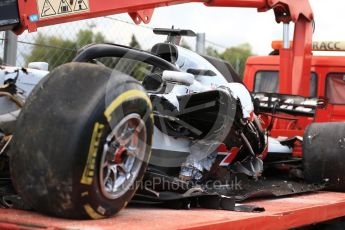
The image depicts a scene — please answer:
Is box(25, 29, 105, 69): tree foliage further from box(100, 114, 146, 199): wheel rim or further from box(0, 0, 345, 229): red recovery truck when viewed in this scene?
box(100, 114, 146, 199): wheel rim

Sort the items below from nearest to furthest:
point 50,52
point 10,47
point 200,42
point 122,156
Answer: point 122,156
point 10,47
point 50,52
point 200,42

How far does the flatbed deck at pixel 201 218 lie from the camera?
2.78 m

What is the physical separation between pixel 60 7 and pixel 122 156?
1728mm

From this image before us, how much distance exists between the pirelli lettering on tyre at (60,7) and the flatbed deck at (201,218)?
1.53 meters

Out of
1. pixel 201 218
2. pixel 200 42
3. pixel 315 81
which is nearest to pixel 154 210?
pixel 201 218

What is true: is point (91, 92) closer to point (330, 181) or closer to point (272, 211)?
point (272, 211)

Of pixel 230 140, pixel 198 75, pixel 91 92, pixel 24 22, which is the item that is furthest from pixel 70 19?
pixel 91 92

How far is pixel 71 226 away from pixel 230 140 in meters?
1.99

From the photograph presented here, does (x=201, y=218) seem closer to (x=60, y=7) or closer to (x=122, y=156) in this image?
(x=122, y=156)

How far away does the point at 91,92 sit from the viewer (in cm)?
289

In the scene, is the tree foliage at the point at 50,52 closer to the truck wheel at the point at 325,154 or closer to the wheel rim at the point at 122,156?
the truck wheel at the point at 325,154

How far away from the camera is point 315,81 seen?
26.6 feet

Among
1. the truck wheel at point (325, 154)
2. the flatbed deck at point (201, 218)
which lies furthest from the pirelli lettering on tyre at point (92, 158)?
the truck wheel at point (325, 154)

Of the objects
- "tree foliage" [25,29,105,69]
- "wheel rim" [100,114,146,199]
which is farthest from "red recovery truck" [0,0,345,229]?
"tree foliage" [25,29,105,69]
